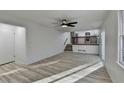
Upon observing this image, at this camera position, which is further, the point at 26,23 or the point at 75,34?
the point at 75,34

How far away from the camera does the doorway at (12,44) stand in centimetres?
557

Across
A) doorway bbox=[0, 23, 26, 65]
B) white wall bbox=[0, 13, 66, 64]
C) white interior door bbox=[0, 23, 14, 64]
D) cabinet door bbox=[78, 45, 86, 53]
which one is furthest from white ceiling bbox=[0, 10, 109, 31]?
cabinet door bbox=[78, 45, 86, 53]

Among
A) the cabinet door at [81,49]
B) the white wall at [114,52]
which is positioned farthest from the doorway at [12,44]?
Answer: the cabinet door at [81,49]

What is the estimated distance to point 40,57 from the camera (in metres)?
6.57

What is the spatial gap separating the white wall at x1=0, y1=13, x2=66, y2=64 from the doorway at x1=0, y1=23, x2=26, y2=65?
0.32 metres

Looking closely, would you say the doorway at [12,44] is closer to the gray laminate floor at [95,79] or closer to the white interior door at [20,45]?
the white interior door at [20,45]

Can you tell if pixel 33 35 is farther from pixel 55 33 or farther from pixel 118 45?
pixel 118 45

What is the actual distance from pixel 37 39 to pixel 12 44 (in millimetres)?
1530

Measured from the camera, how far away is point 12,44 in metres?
6.15

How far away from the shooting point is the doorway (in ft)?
18.3

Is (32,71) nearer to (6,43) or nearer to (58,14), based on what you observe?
(58,14)

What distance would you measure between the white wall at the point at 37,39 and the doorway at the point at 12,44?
0.32 m
